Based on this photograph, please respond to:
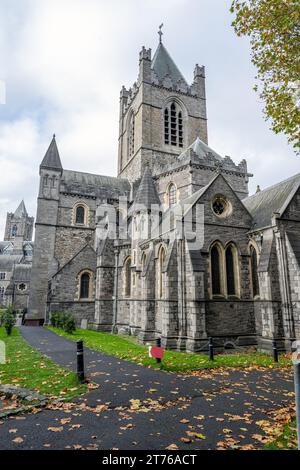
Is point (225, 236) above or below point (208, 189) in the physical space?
below

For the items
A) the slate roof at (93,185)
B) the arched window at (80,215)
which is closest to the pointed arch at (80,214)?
the arched window at (80,215)

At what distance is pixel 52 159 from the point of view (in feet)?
97.9

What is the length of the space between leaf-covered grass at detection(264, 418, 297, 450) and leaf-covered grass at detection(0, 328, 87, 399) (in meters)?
4.29

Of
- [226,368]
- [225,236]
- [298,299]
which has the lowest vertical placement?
[226,368]

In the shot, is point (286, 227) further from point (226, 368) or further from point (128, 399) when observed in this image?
point (128, 399)

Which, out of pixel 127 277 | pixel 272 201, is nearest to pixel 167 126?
pixel 127 277

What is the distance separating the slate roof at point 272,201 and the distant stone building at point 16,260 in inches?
1759

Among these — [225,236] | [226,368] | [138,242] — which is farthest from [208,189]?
[226,368]

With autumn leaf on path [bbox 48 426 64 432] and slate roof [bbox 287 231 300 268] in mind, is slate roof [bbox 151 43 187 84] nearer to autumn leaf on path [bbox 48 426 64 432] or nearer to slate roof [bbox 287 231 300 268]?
slate roof [bbox 287 231 300 268]

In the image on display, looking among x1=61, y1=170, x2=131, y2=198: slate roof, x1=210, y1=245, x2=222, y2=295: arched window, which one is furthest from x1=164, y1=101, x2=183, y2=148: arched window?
x1=210, y1=245, x2=222, y2=295: arched window

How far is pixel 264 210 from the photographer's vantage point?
54.4 feet

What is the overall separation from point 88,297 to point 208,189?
15.3 meters

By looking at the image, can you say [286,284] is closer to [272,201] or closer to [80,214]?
[272,201]
